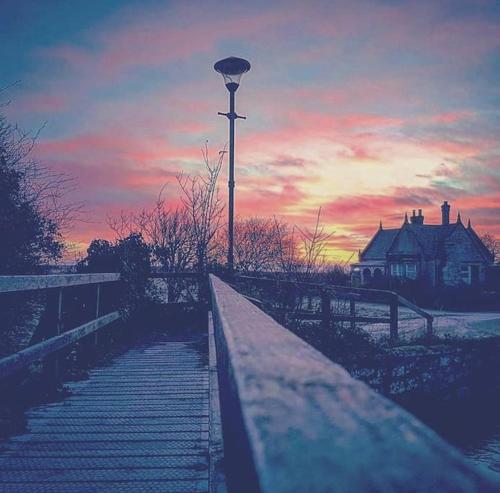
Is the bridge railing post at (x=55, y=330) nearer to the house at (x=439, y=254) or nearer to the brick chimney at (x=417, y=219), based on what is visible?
the house at (x=439, y=254)

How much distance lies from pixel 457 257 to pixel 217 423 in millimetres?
48477

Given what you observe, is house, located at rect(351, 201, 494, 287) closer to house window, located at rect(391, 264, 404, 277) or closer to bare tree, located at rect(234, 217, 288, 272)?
house window, located at rect(391, 264, 404, 277)

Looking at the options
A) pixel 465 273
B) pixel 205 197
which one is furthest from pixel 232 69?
pixel 465 273

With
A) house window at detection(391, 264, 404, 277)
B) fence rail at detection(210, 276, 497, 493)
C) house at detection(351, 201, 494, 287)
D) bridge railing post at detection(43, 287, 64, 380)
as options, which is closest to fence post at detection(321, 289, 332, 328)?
bridge railing post at detection(43, 287, 64, 380)

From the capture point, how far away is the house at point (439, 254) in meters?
44.8

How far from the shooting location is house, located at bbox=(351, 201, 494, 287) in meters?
44.8

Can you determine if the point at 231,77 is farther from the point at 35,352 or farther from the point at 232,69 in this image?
the point at 35,352

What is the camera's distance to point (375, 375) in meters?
9.65

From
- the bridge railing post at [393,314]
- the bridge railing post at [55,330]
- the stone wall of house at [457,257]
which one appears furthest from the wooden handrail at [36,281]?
the stone wall of house at [457,257]

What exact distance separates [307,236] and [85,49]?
8026 millimetres

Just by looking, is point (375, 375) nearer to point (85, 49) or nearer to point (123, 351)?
point (123, 351)

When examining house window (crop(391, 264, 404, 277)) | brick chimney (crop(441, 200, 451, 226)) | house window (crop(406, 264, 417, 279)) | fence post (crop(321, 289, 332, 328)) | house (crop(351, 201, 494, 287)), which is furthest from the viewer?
brick chimney (crop(441, 200, 451, 226))

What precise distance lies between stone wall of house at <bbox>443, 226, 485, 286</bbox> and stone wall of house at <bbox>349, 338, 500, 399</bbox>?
3545 cm

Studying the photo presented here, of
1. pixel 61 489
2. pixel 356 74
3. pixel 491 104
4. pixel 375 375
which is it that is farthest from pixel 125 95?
pixel 491 104
